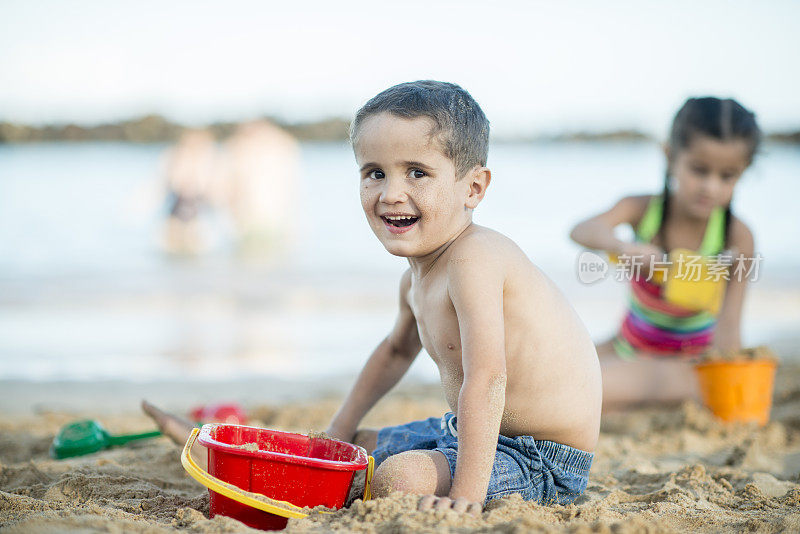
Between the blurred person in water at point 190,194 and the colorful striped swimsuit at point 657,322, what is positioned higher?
the blurred person in water at point 190,194

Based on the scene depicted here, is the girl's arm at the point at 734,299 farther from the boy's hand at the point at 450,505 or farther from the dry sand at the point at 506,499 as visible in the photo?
the boy's hand at the point at 450,505

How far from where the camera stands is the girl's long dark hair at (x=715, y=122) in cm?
347

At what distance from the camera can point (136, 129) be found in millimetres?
32969

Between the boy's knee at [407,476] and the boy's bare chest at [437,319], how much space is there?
288mm

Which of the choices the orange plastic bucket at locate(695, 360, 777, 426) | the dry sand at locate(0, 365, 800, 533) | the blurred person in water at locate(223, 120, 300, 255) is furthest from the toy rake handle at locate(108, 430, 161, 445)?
the blurred person in water at locate(223, 120, 300, 255)

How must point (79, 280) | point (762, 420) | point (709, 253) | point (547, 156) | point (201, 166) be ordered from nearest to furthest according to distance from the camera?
point (762, 420) → point (709, 253) → point (79, 280) → point (201, 166) → point (547, 156)

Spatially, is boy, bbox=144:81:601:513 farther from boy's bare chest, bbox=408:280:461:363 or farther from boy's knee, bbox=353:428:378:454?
boy's knee, bbox=353:428:378:454

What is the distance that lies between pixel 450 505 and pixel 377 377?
77 centimetres

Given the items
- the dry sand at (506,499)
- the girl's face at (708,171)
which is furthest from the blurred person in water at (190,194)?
the girl's face at (708,171)

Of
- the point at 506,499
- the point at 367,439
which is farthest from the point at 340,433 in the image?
the point at 506,499

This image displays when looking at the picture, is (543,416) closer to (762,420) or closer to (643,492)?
(643,492)

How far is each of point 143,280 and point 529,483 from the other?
22.9ft

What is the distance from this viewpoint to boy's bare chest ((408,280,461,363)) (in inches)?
78.0

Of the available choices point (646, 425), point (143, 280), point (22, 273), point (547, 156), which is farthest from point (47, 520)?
point (547, 156)
